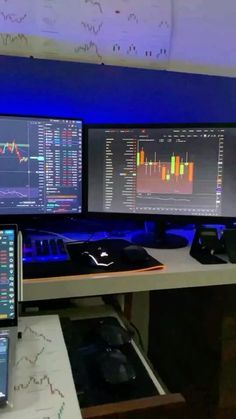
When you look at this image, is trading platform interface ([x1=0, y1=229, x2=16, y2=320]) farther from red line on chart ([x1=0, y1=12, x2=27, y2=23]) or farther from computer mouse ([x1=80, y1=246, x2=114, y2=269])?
red line on chart ([x1=0, y1=12, x2=27, y2=23])

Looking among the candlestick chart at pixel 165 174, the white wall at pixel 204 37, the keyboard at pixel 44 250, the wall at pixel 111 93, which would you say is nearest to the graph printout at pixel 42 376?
the keyboard at pixel 44 250

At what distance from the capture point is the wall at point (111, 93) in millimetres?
1362

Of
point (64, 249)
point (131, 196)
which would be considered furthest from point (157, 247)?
point (64, 249)

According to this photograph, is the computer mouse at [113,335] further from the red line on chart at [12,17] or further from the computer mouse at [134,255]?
the red line on chart at [12,17]

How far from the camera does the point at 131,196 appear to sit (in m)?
1.31

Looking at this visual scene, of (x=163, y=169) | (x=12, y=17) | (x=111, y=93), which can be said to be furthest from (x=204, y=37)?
(x=12, y=17)

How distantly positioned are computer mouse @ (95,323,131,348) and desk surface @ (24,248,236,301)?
3.9 inches

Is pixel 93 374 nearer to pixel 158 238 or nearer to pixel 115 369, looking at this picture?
pixel 115 369

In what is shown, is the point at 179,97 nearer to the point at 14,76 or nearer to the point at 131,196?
the point at 131,196

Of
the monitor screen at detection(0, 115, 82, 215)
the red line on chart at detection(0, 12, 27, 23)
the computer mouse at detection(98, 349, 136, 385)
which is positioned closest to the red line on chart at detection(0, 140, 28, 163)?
the monitor screen at detection(0, 115, 82, 215)

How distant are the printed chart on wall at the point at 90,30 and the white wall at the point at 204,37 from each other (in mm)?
48

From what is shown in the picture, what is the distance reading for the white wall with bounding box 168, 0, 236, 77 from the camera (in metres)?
1.47

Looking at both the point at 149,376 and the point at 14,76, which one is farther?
the point at 14,76

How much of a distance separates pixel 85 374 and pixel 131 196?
640mm
